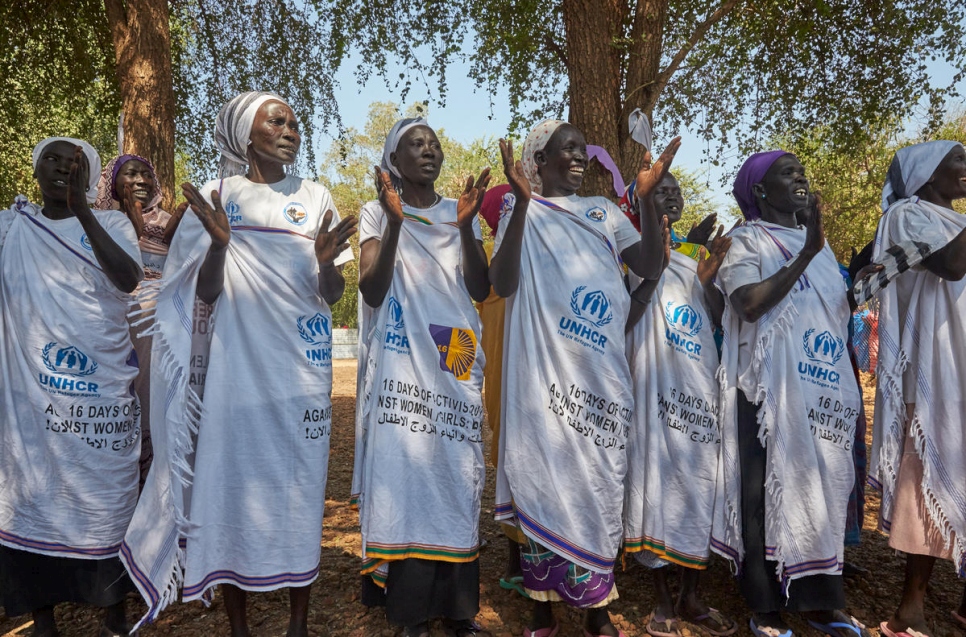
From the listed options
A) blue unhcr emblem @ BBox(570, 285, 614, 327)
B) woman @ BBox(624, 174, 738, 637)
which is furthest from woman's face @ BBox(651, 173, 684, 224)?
blue unhcr emblem @ BBox(570, 285, 614, 327)

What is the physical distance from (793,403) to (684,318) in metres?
0.63

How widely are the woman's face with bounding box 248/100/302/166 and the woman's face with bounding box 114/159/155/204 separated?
3.51 ft

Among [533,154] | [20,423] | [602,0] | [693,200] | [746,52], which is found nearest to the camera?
[20,423]

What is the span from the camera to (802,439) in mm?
3051

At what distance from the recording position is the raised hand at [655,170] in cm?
292

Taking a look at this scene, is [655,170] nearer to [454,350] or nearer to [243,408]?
[454,350]

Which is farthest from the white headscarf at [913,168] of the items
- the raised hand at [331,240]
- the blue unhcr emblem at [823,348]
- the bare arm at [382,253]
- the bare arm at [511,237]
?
the raised hand at [331,240]

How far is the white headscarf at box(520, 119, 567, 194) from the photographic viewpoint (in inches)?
131

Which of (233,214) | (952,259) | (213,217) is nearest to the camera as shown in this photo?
(213,217)

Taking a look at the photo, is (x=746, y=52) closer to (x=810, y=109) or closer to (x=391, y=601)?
(x=810, y=109)

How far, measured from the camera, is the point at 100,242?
3.08m

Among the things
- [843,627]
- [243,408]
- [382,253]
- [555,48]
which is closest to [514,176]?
[382,253]

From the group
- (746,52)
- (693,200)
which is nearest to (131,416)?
(746,52)

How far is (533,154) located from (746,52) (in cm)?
513
